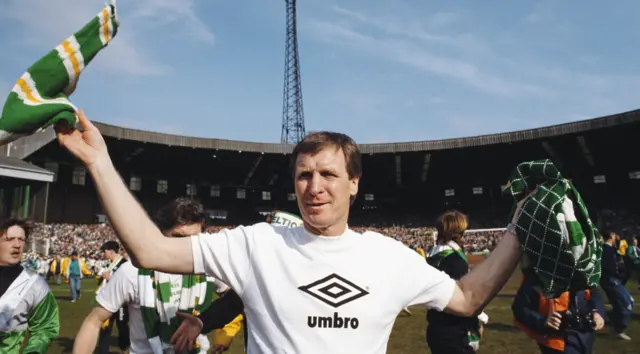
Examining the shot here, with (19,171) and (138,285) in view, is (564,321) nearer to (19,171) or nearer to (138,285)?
(138,285)

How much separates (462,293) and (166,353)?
7.66ft

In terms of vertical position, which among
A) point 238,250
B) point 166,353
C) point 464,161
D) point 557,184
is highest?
point 464,161

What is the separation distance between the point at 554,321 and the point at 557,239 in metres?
2.81

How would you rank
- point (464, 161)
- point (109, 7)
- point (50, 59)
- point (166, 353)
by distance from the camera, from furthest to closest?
point (464, 161), point (166, 353), point (109, 7), point (50, 59)

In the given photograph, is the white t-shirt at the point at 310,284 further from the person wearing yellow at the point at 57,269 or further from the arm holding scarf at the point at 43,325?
the person wearing yellow at the point at 57,269

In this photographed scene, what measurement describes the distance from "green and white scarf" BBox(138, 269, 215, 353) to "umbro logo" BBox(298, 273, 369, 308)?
1.82 meters

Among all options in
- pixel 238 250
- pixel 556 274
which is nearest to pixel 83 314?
pixel 238 250

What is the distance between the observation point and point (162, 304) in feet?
11.0

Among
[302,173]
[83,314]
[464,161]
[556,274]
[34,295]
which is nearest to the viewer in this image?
[556,274]

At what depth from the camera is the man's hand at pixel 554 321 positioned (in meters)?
4.01

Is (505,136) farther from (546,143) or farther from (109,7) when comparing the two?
(109,7)

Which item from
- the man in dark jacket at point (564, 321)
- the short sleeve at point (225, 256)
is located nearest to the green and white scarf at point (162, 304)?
the short sleeve at point (225, 256)

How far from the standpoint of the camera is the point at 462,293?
2016 millimetres

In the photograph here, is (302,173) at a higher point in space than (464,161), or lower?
lower
